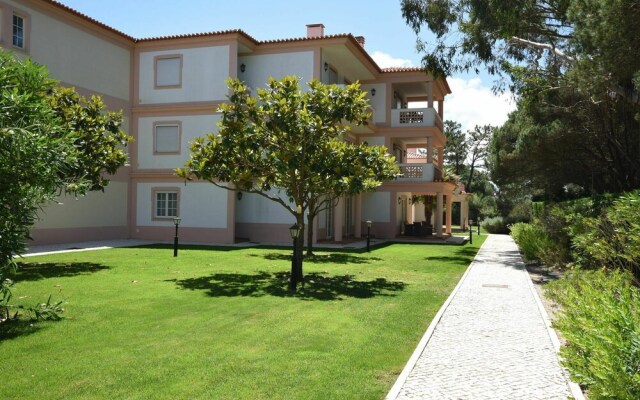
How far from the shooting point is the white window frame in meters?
24.4

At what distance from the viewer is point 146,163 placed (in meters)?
24.7

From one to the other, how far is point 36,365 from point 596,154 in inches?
1026

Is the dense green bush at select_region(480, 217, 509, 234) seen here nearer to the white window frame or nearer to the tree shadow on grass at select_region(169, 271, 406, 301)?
the white window frame

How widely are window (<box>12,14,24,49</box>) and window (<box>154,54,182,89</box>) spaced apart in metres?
6.32

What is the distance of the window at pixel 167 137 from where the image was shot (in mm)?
24250

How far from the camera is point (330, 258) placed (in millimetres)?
17750

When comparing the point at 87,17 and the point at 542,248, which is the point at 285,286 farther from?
the point at 87,17

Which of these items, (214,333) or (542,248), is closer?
(214,333)

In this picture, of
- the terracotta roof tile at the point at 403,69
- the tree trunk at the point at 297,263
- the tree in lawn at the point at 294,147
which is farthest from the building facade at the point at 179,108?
the tree trunk at the point at 297,263

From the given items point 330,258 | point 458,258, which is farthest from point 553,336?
point 458,258

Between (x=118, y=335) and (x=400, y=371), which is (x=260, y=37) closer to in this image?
(x=118, y=335)

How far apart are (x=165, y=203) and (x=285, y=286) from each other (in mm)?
14707

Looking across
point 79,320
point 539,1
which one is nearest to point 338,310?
point 79,320

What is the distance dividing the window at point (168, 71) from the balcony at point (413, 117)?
37.7 ft
